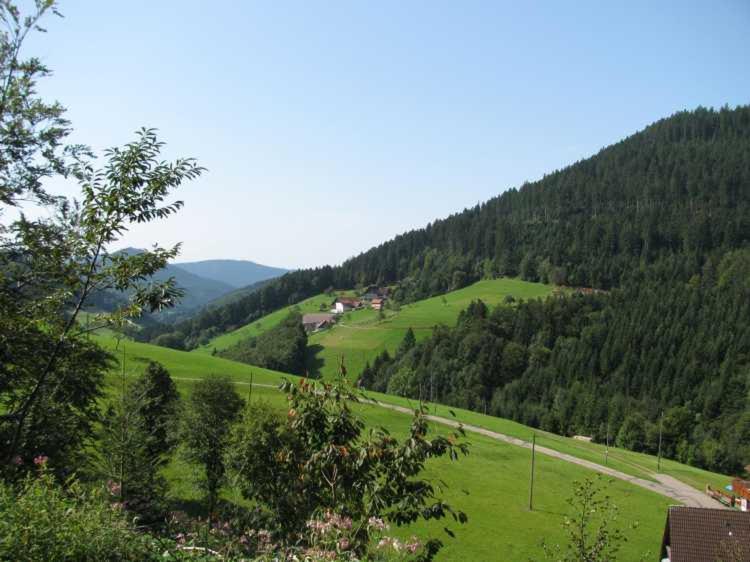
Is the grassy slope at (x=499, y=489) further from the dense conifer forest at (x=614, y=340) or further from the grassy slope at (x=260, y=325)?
the grassy slope at (x=260, y=325)

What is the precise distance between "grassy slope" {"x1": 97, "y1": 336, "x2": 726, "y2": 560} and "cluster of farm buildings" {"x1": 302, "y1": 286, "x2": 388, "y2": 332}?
81.5 meters

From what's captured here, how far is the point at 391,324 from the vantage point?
473 feet

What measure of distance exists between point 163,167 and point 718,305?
152 metres

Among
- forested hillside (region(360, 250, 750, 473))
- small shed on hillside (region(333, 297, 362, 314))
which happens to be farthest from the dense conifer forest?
small shed on hillside (region(333, 297, 362, 314))

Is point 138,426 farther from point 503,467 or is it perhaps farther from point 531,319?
point 531,319

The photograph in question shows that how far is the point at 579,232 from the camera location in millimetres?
188500

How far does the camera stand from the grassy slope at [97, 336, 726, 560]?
31016 mm

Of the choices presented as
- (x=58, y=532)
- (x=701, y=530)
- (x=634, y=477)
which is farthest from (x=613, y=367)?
(x=58, y=532)

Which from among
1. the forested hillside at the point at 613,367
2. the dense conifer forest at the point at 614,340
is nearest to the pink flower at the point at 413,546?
the dense conifer forest at the point at 614,340

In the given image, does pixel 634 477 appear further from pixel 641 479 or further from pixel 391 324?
pixel 391 324

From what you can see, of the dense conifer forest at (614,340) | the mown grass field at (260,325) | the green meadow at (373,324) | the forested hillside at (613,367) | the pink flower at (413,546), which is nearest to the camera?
the pink flower at (413,546)

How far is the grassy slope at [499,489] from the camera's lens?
1221 inches

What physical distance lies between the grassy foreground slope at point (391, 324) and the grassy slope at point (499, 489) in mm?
46933

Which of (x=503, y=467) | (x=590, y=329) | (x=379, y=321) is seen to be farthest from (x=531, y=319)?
(x=503, y=467)
